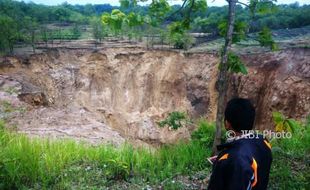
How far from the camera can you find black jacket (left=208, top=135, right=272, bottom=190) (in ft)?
8.29

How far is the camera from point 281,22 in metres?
22.8

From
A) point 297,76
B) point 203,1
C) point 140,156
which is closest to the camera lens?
point 203,1

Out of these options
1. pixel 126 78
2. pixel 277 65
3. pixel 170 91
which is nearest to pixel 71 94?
pixel 126 78

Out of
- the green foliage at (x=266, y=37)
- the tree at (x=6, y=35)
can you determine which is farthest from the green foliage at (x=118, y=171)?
the tree at (x=6, y=35)

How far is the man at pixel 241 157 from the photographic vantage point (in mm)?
2537

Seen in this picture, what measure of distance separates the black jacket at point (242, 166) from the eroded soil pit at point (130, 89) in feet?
26.9

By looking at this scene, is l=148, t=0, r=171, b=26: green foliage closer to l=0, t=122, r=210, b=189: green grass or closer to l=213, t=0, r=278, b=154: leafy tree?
l=213, t=0, r=278, b=154: leafy tree

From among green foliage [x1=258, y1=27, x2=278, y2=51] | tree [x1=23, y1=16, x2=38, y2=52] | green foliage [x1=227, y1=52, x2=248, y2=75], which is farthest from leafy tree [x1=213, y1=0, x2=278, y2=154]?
tree [x1=23, y1=16, x2=38, y2=52]

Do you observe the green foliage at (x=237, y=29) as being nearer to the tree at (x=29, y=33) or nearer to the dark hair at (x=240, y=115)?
the dark hair at (x=240, y=115)

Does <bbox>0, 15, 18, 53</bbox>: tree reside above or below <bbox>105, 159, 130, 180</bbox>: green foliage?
above

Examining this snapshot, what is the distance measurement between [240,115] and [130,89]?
60.1 feet

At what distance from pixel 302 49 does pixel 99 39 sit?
51.8 ft

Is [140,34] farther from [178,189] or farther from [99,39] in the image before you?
[178,189]

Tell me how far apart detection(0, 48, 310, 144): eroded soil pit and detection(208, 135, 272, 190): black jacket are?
322 inches
